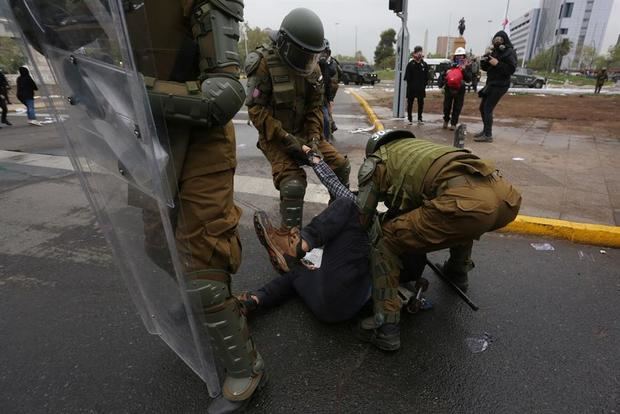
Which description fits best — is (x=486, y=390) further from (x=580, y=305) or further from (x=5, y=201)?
(x=5, y=201)

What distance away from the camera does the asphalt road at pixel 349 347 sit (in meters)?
1.71

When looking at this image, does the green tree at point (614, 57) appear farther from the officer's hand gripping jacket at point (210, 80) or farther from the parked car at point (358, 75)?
the officer's hand gripping jacket at point (210, 80)

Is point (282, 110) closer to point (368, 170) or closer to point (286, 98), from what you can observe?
point (286, 98)

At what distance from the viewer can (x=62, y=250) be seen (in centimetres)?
306

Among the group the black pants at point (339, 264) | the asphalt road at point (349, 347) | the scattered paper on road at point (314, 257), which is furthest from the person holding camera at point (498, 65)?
the black pants at point (339, 264)

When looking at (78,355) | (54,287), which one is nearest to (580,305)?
(78,355)

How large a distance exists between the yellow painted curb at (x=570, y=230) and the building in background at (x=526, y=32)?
287 ft

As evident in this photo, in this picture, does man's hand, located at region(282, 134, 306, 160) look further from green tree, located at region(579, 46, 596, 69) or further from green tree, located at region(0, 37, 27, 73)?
green tree, located at region(579, 46, 596, 69)

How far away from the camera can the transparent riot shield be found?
105cm

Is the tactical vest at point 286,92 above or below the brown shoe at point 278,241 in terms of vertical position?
above

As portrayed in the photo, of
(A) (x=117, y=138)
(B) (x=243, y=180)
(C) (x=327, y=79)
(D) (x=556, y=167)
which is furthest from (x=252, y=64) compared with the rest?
(D) (x=556, y=167)

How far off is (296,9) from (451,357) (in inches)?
89.9

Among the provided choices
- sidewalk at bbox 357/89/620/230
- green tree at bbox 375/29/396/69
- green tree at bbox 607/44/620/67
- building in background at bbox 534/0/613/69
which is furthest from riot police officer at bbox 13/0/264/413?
building in background at bbox 534/0/613/69

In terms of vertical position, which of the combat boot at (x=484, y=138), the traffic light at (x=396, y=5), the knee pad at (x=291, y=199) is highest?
the traffic light at (x=396, y=5)
